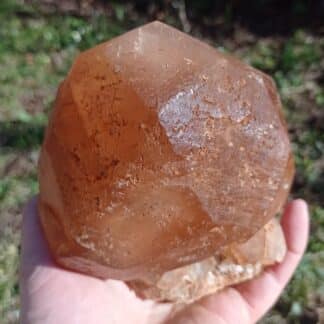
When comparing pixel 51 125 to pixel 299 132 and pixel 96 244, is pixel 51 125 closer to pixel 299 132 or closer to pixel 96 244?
pixel 96 244

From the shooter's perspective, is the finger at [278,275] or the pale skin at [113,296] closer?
the pale skin at [113,296]

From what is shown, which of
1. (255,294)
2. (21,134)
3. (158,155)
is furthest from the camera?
(21,134)

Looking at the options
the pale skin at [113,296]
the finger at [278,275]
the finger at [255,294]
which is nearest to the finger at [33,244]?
the pale skin at [113,296]

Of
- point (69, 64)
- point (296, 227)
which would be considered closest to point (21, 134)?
point (69, 64)

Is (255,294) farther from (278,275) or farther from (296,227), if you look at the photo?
(296,227)

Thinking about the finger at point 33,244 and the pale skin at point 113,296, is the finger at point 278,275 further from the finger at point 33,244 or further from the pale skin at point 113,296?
the finger at point 33,244

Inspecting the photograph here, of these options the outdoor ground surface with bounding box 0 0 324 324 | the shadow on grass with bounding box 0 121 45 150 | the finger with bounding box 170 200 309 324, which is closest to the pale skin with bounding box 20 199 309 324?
the finger with bounding box 170 200 309 324
